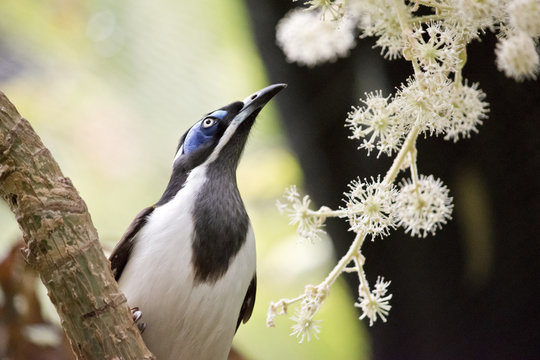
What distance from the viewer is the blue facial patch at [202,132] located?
1.22 m

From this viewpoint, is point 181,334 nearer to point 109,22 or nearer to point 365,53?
point 365,53

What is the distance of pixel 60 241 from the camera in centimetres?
80

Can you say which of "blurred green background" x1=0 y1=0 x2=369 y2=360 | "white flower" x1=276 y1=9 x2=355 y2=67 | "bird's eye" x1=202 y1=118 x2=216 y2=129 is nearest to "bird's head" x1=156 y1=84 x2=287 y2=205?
"bird's eye" x1=202 y1=118 x2=216 y2=129

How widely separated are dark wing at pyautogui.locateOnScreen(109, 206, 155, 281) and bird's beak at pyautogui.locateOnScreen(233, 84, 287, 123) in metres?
0.26

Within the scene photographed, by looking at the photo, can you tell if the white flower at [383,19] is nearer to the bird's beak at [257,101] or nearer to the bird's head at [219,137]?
the bird's beak at [257,101]

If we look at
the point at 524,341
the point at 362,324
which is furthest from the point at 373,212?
the point at 362,324

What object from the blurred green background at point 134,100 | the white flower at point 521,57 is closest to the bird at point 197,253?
→ the white flower at point 521,57

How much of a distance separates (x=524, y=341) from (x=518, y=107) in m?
0.48

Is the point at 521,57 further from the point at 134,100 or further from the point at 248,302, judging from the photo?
the point at 134,100

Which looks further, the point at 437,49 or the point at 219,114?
the point at 219,114

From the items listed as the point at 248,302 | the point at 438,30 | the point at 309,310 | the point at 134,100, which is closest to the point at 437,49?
the point at 438,30

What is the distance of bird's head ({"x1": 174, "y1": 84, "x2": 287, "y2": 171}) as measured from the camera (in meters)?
1.20

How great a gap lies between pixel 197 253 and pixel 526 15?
753 mm

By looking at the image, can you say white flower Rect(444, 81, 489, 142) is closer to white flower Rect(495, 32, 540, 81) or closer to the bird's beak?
white flower Rect(495, 32, 540, 81)
